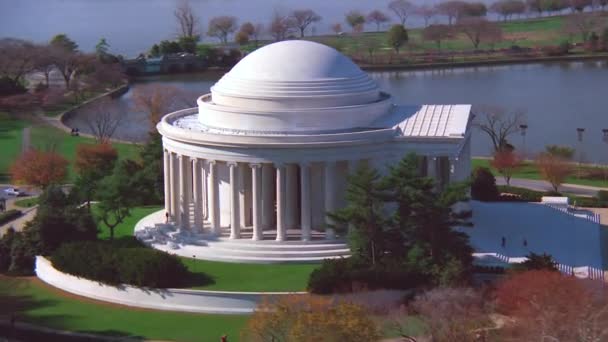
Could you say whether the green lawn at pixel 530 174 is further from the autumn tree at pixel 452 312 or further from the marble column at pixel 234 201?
the autumn tree at pixel 452 312

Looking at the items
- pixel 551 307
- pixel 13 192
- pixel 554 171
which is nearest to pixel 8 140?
pixel 13 192

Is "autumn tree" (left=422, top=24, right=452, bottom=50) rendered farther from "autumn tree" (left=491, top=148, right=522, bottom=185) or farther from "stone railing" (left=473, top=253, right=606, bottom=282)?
"stone railing" (left=473, top=253, right=606, bottom=282)

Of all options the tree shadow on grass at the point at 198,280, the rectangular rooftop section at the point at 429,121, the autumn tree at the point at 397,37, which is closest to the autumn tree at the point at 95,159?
the tree shadow on grass at the point at 198,280

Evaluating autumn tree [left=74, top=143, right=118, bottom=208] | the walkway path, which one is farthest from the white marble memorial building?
autumn tree [left=74, top=143, right=118, bottom=208]

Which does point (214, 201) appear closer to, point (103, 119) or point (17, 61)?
point (103, 119)

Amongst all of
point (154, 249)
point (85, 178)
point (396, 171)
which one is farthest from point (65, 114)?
point (396, 171)

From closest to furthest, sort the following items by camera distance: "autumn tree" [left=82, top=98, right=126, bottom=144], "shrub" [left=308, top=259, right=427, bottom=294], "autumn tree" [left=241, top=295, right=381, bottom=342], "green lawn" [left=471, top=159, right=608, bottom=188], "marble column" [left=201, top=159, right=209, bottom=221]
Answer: "autumn tree" [left=241, top=295, right=381, bottom=342] < "shrub" [left=308, top=259, right=427, bottom=294] < "marble column" [left=201, top=159, right=209, bottom=221] < "green lawn" [left=471, top=159, right=608, bottom=188] < "autumn tree" [left=82, top=98, right=126, bottom=144]
